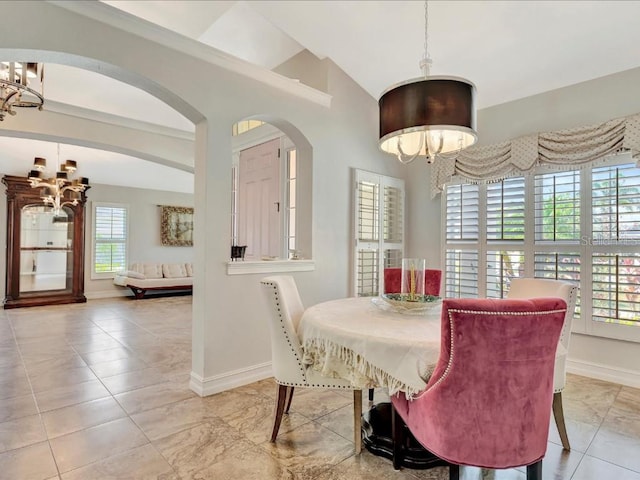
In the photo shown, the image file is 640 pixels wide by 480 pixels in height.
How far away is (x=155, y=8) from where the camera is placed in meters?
3.17

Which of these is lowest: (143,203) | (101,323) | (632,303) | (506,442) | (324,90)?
(101,323)

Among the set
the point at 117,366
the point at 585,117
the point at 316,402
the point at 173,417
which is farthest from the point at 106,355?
the point at 585,117

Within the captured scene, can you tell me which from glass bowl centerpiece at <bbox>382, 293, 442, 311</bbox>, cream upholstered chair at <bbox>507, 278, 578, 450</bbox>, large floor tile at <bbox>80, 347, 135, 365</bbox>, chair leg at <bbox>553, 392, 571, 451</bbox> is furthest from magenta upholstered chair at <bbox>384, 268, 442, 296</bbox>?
large floor tile at <bbox>80, 347, 135, 365</bbox>

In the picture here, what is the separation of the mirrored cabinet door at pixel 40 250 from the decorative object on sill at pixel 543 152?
7125mm

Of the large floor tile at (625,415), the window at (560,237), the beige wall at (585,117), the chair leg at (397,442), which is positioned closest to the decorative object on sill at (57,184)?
the window at (560,237)

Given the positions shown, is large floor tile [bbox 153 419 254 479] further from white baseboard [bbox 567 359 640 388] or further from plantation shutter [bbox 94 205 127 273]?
plantation shutter [bbox 94 205 127 273]

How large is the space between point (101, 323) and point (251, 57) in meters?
4.32

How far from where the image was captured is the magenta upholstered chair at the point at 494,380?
1.28 m

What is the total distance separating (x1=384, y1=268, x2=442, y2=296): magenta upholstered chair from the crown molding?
190 cm

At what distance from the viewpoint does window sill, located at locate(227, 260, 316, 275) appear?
2.98 meters

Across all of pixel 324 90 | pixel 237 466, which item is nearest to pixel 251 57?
pixel 324 90

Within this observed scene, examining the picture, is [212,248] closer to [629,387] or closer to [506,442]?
[506,442]

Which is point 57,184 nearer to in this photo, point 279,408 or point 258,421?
point 258,421

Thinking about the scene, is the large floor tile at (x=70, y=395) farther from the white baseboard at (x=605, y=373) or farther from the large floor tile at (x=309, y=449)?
the white baseboard at (x=605, y=373)
